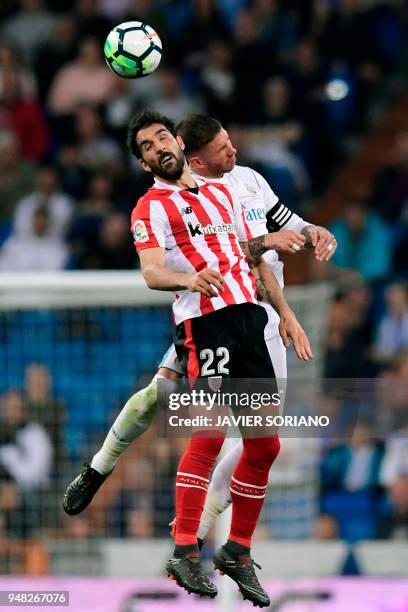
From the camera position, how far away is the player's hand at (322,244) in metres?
7.47

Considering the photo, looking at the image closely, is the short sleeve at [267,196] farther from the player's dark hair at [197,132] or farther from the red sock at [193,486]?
the red sock at [193,486]

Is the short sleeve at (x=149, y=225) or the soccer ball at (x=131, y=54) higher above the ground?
the soccer ball at (x=131, y=54)

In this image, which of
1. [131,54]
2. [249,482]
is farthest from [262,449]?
[131,54]

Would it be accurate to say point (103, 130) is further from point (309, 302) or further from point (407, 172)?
point (309, 302)

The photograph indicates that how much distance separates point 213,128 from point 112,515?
177 inches

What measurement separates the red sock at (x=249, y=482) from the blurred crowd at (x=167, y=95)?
6.60 meters

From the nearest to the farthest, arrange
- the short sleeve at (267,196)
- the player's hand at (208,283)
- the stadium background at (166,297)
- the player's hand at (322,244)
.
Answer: the player's hand at (208,283), the player's hand at (322,244), the short sleeve at (267,196), the stadium background at (166,297)

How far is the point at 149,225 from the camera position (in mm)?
7391

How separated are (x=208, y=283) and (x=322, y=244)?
0.84 metres

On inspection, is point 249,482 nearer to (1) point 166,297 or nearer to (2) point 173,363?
(2) point 173,363

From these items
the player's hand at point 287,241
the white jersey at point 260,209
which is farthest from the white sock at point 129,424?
the player's hand at point 287,241

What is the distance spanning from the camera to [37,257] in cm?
1402

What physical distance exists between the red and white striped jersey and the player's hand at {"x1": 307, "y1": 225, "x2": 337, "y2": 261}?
13.9 inches

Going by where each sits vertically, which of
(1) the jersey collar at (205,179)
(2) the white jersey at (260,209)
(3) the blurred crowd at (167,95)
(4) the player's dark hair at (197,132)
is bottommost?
(2) the white jersey at (260,209)
